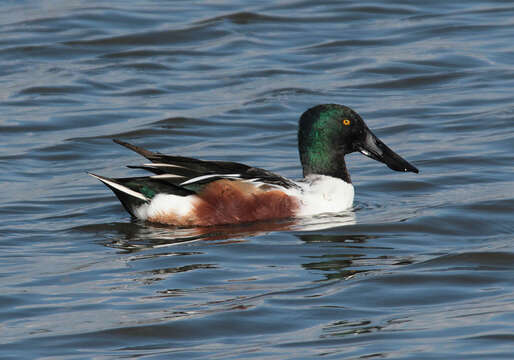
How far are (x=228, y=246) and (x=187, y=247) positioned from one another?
0.27 metres

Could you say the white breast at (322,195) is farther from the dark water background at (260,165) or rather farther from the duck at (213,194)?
the dark water background at (260,165)

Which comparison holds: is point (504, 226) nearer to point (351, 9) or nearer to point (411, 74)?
point (411, 74)

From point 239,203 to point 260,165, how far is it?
2.01 meters

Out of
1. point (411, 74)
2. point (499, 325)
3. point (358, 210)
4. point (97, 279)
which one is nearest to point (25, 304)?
point (97, 279)

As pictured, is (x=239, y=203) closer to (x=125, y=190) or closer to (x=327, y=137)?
(x=125, y=190)

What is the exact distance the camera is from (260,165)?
34.8ft

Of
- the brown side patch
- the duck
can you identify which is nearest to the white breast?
the duck

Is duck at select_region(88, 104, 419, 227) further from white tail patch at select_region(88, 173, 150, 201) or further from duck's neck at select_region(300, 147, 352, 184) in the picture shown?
duck's neck at select_region(300, 147, 352, 184)

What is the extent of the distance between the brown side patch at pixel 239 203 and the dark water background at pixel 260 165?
0.15 meters

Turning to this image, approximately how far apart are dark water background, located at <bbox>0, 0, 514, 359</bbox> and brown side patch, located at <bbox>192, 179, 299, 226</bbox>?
154 millimetres

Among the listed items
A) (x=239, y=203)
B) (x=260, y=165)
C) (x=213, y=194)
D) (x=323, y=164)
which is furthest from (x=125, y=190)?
(x=260, y=165)

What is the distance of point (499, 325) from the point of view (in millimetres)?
5977

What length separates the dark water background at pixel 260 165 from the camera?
20.1 feet

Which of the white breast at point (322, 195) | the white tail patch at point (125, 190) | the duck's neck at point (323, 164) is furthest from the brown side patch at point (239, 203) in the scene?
the duck's neck at point (323, 164)
